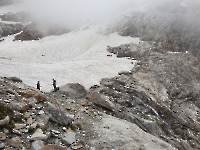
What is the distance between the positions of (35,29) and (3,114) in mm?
41463

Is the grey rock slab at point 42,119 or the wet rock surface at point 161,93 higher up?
the grey rock slab at point 42,119

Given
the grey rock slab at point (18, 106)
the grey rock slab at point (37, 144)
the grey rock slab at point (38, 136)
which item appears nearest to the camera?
the grey rock slab at point (37, 144)

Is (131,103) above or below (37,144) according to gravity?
below

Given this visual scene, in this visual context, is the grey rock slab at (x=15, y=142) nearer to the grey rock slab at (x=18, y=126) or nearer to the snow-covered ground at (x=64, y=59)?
the grey rock slab at (x=18, y=126)

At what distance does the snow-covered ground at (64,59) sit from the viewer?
29.4 metres

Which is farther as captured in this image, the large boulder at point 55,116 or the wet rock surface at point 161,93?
the wet rock surface at point 161,93

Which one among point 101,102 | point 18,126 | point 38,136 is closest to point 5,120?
point 18,126

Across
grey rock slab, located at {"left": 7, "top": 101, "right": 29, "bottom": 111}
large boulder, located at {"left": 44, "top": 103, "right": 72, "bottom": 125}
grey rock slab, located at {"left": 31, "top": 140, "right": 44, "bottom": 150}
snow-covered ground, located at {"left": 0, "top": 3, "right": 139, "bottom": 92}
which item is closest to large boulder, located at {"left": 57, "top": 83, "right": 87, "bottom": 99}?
snow-covered ground, located at {"left": 0, "top": 3, "right": 139, "bottom": 92}

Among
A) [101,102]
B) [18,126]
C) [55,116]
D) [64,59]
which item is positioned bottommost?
[64,59]

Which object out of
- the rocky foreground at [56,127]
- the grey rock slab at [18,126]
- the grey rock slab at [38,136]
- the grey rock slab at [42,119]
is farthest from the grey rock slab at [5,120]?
the grey rock slab at [42,119]

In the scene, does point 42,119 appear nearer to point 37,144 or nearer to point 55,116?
point 55,116

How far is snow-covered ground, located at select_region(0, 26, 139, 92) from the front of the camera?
96.5 ft

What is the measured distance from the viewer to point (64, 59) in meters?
38.9

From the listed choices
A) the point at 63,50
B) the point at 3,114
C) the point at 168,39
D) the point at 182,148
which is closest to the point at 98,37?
the point at 63,50
